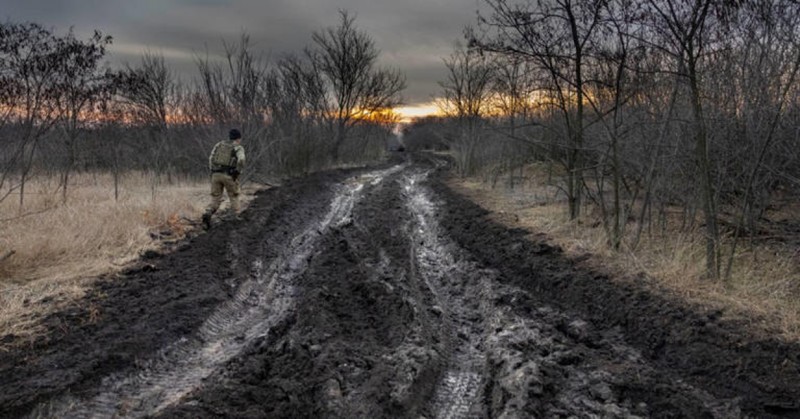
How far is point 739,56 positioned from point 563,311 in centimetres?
585

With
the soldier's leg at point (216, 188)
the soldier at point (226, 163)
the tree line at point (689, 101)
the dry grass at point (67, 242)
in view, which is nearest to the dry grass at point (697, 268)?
the tree line at point (689, 101)

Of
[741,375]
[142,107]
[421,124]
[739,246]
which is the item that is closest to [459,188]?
[739,246]

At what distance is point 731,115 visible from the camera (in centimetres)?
837

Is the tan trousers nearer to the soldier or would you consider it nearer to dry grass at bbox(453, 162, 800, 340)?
the soldier

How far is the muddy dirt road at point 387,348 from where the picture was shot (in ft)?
12.5

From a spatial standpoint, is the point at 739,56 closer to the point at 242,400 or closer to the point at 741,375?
the point at 741,375

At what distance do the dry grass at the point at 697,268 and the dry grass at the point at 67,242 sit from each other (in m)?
6.89

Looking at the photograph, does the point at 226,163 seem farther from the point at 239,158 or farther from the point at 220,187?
the point at 220,187

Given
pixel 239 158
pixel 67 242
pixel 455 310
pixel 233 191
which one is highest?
pixel 239 158

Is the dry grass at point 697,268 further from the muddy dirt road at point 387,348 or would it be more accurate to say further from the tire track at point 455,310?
the tire track at point 455,310

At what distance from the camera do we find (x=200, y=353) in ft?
16.0

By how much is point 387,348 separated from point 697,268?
4.36 meters

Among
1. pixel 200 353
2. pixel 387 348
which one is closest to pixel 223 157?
pixel 200 353

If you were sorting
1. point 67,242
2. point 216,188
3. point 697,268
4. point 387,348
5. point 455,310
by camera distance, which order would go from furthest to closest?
point 216,188
point 67,242
point 697,268
point 455,310
point 387,348
